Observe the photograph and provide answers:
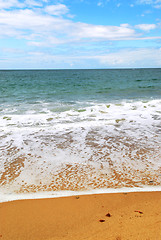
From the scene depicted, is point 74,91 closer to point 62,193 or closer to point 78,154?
point 78,154

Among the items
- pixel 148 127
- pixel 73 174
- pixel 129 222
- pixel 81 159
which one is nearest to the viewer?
pixel 129 222

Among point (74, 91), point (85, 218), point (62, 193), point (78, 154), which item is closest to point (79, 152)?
point (78, 154)

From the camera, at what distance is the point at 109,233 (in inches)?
121

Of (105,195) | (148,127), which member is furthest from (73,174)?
(148,127)

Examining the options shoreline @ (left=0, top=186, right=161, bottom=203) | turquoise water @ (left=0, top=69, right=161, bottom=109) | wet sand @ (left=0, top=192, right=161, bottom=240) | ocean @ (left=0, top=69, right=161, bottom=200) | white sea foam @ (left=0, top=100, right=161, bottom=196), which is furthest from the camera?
turquoise water @ (left=0, top=69, right=161, bottom=109)

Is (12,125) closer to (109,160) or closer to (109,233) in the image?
(109,160)

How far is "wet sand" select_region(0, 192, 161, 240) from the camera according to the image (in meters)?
3.11

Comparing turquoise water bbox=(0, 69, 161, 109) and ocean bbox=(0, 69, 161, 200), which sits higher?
turquoise water bbox=(0, 69, 161, 109)

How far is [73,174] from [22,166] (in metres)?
1.63

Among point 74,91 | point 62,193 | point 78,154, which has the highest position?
point 74,91

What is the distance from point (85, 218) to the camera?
11.6 ft

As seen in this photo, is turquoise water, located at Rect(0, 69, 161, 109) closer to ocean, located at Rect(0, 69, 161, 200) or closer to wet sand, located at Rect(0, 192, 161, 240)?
ocean, located at Rect(0, 69, 161, 200)

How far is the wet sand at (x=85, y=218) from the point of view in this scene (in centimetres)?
311

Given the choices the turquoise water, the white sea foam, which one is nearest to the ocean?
the white sea foam
